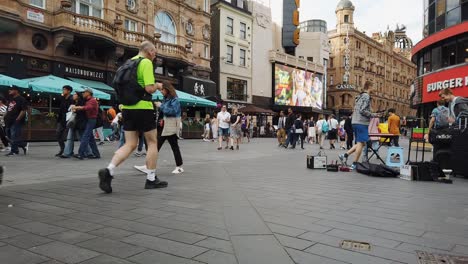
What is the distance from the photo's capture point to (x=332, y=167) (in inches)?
322

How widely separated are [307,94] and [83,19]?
1285 inches

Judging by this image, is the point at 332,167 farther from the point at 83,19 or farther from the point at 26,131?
the point at 83,19

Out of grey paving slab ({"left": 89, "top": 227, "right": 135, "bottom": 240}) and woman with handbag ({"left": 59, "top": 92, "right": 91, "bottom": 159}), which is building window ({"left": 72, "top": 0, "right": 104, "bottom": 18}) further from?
grey paving slab ({"left": 89, "top": 227, "right": 135, "bottom": 240})

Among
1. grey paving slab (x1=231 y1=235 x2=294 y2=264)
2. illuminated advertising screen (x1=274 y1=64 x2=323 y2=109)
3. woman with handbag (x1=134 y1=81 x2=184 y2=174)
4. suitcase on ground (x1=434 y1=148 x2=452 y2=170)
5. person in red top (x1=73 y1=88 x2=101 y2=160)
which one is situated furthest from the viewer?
illuminated advertising screen (x1=274 y1=64 x2=323 y2=109)

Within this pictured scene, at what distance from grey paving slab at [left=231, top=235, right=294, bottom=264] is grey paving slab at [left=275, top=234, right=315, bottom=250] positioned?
0.07 m

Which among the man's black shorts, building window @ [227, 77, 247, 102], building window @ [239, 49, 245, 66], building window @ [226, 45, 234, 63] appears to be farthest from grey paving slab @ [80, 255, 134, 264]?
building window @ [239, 49, 245, 66]

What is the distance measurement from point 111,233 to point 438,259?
2471 mm

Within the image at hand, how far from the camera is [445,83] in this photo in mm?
23047

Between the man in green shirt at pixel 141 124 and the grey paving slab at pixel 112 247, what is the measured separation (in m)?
1.98

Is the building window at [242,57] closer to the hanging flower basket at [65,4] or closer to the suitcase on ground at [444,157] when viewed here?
the hanging flower basket at [65,4]

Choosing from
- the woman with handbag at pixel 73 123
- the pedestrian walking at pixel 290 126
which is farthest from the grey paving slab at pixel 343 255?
the pedestrian walking at pixel 290 126

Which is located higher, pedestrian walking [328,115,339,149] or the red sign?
the red sign

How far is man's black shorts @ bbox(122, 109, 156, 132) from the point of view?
4.91 meters

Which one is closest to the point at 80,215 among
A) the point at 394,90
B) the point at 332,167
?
the point at 332,167
